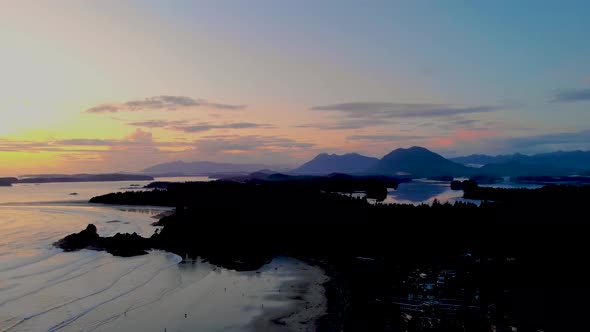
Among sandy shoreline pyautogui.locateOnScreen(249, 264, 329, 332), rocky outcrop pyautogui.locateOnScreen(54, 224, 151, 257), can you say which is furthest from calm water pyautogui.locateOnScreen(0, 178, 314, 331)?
rocky outcrop pyautogui.locateOnScreen(54, 224, 151, 257)

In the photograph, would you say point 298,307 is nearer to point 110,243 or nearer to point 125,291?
point 125,291

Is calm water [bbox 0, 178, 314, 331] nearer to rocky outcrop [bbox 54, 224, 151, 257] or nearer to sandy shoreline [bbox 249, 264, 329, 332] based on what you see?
sandy shoreline [bbox 249, 264, 329, 332]

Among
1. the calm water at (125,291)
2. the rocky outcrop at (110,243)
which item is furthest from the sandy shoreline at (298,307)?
the rocky outcrop at (110,243)

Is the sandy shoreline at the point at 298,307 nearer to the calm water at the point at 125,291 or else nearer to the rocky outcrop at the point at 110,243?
the calm water at the point at 125,291

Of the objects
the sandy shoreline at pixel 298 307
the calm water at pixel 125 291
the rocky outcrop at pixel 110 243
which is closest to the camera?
the sandy shoreline at pixel 298 307

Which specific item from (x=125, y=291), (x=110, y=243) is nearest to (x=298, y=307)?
(x=125, y=291)

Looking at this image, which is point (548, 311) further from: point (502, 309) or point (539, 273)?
point (539, 273)
